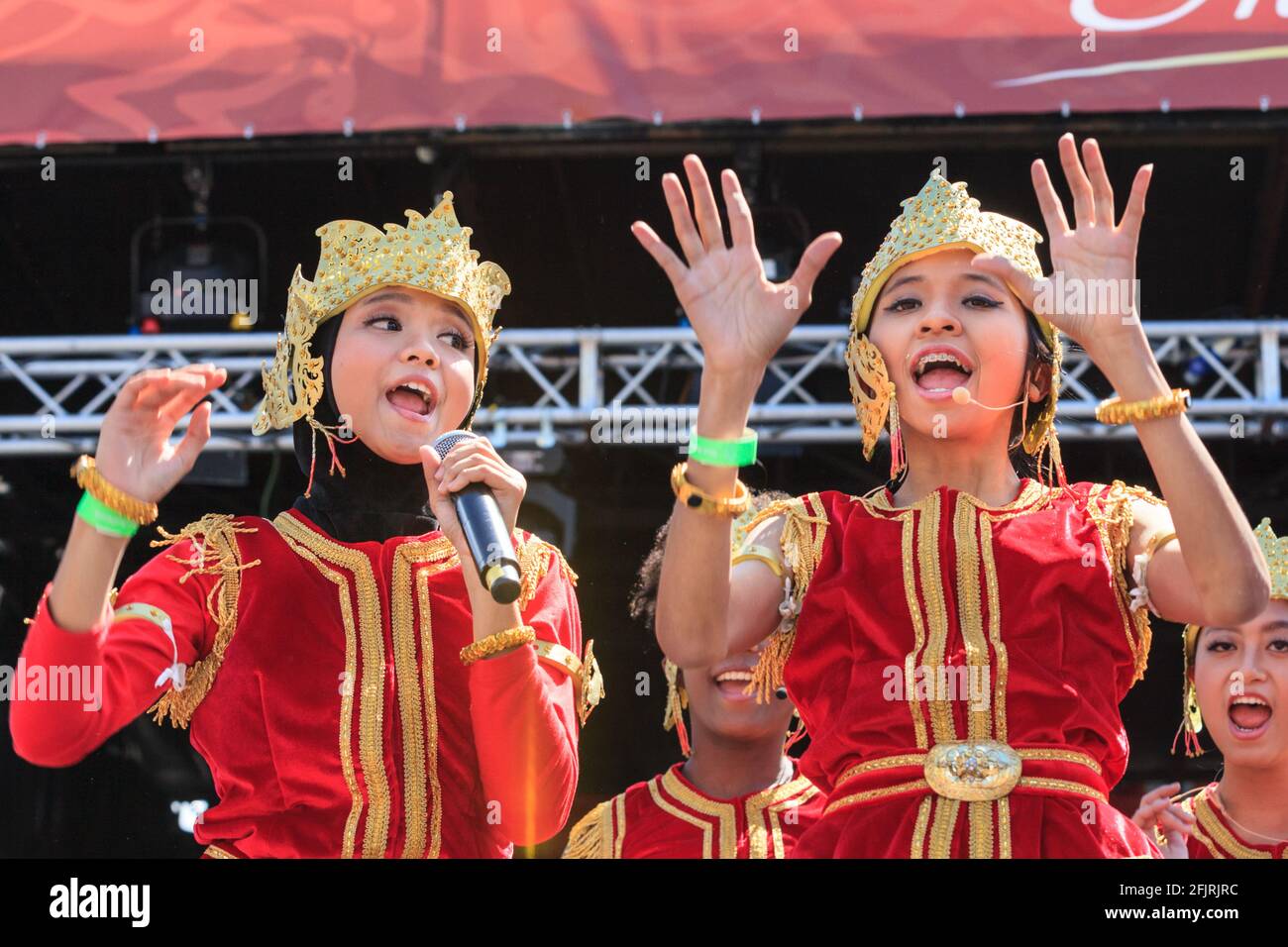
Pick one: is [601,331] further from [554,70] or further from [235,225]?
[235,225]

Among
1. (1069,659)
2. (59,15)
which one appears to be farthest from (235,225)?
(1069,659)

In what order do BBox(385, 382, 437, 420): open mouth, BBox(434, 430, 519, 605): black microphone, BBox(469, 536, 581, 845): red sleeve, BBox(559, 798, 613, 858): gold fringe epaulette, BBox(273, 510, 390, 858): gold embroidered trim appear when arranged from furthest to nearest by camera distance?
BBox(559, 798, 613, 858): gold fringe epaulette < BBox(385, 382, 437, 420): open mouth < BBox(273, 510, 390, 858): gold embroidered trim < BBox(469, 536, 581, 845): red sleeve < BBox(434, 430, 519, 605): black microphone

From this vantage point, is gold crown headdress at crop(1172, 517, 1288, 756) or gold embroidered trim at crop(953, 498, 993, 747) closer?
gold embroidered trim at crop(953, 498, 993, 747)

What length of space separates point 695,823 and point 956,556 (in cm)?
143

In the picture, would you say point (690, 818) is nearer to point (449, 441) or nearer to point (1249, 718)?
point (1249, 718)

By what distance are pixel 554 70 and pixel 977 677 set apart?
2801mm

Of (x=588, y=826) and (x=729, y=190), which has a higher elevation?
(x=729, y=190)

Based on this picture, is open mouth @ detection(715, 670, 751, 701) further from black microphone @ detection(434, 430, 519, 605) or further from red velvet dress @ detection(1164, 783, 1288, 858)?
black microphone @ detection(434, 430, 519, 605)

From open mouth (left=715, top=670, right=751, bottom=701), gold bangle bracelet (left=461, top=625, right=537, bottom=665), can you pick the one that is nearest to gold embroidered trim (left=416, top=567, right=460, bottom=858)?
gold bangle bracelet (left=461, top=625, right=537, bottom=665)

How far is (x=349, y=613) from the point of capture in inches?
123

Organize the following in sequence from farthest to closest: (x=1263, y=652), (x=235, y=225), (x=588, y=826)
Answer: (x=235, y=225)
(x=588, y=826)
(x=1263, y=652)

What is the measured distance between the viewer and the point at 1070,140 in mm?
2791

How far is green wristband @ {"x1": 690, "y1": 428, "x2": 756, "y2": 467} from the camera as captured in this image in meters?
2.70

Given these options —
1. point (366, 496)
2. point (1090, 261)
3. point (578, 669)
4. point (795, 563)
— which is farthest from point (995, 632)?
point (366, 496)
